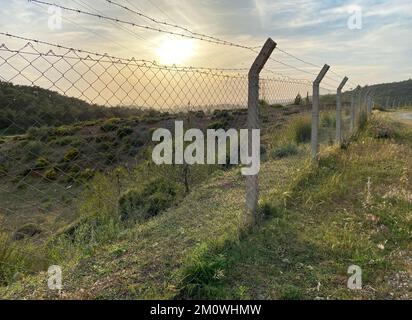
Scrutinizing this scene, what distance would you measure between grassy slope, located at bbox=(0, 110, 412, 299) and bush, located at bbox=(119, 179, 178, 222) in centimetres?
38

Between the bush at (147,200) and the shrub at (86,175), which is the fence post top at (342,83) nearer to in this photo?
the bush at (147,200)

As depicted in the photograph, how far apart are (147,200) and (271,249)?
275cm

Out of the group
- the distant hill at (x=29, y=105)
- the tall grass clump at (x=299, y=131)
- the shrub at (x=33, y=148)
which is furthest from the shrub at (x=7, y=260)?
the tall grass clump at (x=299, y=131)

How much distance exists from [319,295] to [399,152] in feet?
26.1

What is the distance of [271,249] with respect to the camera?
14.0 feet

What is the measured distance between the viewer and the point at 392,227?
5.07 metres

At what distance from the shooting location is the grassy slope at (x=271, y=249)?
11.3ft

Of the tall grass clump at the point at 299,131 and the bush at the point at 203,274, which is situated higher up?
the tall grass clump at the point at 299,131

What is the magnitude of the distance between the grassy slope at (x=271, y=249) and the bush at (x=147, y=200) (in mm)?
379

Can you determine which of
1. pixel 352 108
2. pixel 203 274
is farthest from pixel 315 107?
pixel 352 108

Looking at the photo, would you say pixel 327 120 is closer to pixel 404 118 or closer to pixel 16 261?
pixel 404 118

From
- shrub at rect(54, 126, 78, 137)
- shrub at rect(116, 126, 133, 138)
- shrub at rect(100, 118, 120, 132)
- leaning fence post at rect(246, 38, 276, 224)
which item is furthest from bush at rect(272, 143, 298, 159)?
leaning fence post at rect(246, 38, 276, 224)

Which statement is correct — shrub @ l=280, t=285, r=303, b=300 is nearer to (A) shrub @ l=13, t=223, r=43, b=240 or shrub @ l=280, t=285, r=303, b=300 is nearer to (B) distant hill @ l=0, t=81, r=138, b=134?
(B) distant hill @ l=0, t=81, r=138, b=134
